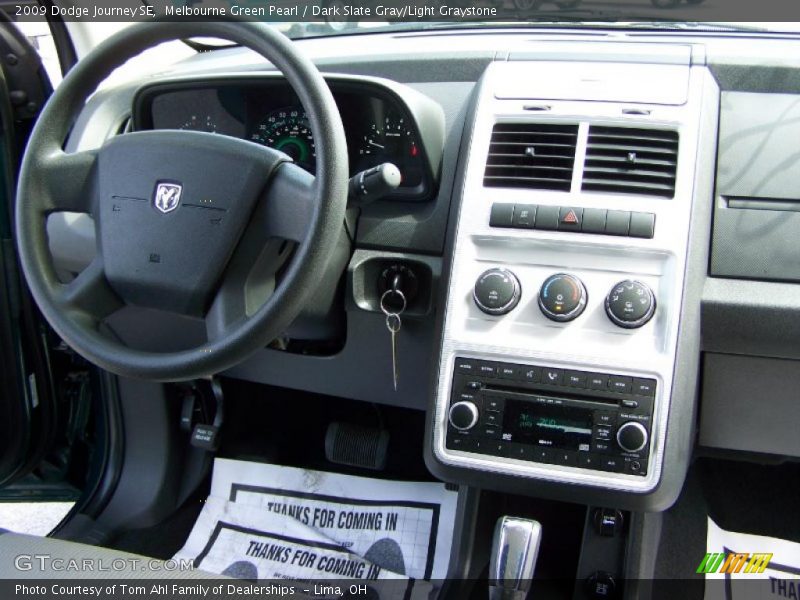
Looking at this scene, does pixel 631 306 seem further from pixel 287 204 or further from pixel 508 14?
pixel 508 14

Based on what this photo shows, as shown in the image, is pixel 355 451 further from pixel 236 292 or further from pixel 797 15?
pixel 797 15

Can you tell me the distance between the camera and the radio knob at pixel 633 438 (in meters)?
1.07

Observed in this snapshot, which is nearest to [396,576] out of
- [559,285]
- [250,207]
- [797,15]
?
[559,285]

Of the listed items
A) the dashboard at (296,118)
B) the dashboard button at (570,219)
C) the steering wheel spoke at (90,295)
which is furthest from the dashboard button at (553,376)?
the steering wheel spoke at (90,295)

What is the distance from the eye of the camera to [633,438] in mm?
1074

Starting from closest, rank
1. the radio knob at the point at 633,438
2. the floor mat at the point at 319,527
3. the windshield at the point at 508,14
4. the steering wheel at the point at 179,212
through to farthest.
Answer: the steering wheel at the point at 179,212 → the radio knob at the point at 633,438 → the windshield at the point at 508,14 → the floor mat at the point at 319,527

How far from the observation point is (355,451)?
67.1 inches

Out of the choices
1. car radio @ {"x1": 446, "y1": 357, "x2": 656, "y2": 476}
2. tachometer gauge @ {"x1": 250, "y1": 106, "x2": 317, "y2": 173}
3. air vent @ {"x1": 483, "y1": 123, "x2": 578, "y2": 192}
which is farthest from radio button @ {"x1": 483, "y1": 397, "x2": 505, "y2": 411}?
tachometer gauge @ {"x1": 250, "y1": 106, "x2": 317, "y2": 173}

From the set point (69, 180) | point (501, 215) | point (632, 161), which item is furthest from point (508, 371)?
point (69, 180)

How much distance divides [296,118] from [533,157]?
1.34ft

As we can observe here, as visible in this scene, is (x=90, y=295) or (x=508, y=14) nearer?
(x=90, y=295)

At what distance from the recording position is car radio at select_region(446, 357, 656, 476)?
1.08 metres

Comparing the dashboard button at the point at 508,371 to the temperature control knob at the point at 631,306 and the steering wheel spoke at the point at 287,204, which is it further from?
the steering wheel spoke at the point at 287,204

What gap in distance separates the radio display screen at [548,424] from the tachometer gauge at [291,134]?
53 cm
